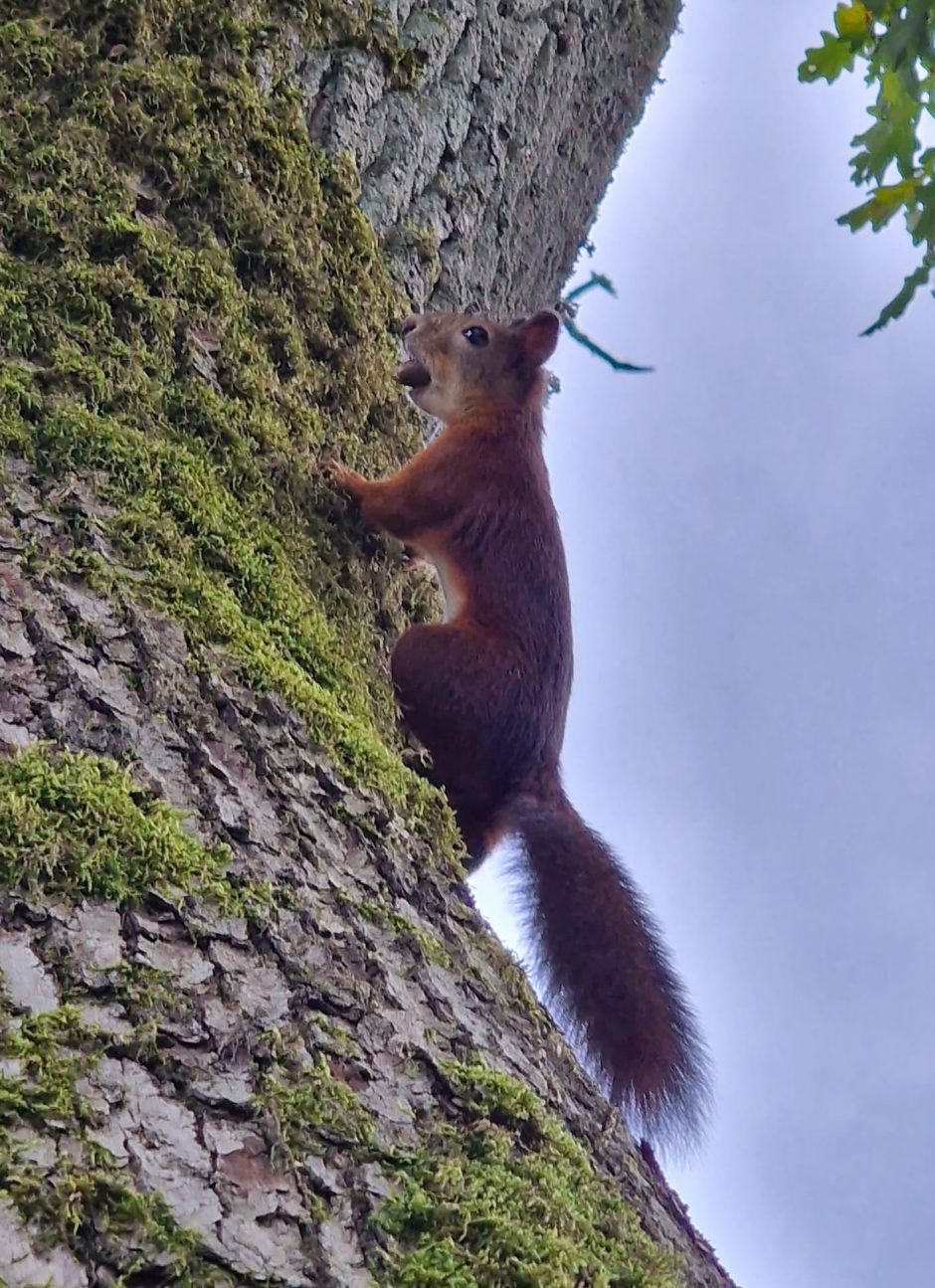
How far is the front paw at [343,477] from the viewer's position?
8.19 ft

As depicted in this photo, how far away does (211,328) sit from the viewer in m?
2.25

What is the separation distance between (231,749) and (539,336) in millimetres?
2808

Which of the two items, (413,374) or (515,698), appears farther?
(413,374)

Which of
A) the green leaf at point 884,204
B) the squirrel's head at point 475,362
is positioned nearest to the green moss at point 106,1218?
the green leaf at point 884,204

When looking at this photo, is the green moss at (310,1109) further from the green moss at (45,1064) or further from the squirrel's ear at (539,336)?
the squirrel's ear at (539,336)

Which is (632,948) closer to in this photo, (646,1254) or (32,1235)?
(646,1254)

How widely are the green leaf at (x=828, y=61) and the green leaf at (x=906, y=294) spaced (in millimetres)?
469

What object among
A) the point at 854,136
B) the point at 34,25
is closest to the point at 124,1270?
the point at 34,25

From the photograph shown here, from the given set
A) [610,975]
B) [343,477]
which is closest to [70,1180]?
[610,975]

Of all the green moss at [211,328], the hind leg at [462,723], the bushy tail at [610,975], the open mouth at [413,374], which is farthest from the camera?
the open mouth at [413,374]

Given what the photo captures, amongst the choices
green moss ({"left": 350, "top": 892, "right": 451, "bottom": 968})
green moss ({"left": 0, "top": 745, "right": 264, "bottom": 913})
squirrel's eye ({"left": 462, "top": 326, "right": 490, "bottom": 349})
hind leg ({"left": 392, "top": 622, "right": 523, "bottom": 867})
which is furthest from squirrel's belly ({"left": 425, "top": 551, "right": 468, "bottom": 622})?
green moss ({"left": 0, "top": 745, "right": 264, "bottom": 913})

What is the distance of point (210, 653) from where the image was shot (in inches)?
68.1

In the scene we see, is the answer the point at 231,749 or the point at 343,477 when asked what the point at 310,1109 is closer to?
the point at 231,749

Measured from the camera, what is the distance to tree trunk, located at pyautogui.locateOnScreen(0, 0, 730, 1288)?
1.14 m
